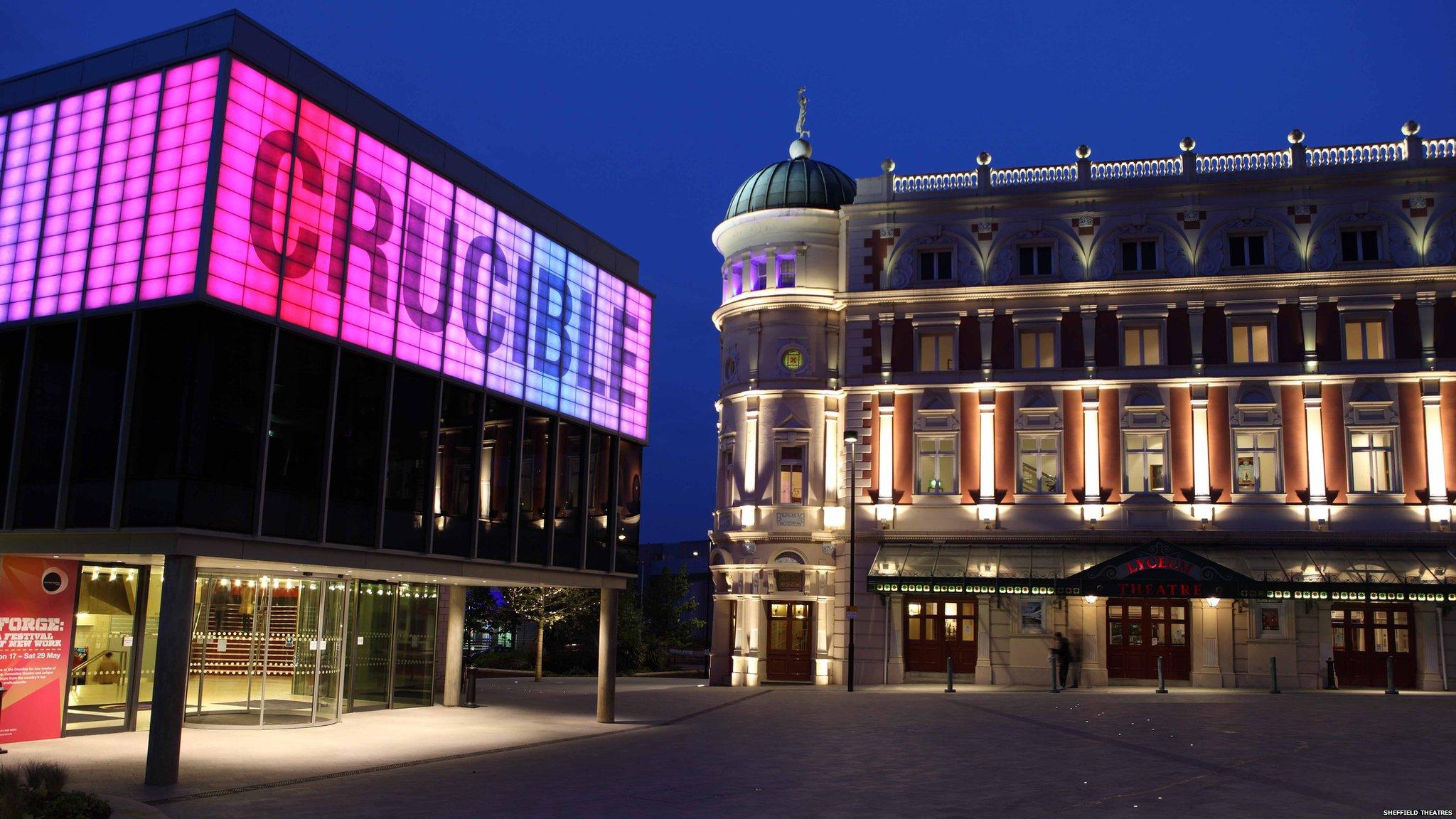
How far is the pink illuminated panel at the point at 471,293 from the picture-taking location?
78.0 ft

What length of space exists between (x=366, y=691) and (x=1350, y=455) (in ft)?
103

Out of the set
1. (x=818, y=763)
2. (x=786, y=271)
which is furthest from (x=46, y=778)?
(x=786, y=271)

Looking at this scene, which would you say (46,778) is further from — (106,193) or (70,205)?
(70,205)

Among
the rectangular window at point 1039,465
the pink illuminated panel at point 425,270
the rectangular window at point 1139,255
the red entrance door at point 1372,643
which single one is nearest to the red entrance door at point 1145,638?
the rectangular window at point 1039,465

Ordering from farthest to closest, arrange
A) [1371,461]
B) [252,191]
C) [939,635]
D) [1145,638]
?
1. [939,635]
2. [1145,638]
3. [1371,461]
4. [252,191]

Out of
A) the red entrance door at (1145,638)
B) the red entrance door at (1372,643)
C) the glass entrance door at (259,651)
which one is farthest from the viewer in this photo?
the red entrance door at (1145,638)

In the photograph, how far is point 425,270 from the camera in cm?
2292

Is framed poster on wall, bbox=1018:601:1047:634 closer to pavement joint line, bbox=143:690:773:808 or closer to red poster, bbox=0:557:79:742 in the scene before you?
pavement joint line, bbox=143:690:773:808

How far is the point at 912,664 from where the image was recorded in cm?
4234

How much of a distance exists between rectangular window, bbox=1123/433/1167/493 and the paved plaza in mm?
12115

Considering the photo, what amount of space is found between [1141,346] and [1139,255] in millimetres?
3186

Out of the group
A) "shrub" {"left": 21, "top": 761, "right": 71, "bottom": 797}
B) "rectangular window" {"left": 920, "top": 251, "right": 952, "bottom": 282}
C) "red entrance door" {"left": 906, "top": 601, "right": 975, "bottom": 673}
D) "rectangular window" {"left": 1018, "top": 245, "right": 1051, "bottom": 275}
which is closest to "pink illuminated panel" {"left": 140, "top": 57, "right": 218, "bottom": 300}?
"shrub" {"left": 21, "top": 761, "right": 71, "bottom": 797}

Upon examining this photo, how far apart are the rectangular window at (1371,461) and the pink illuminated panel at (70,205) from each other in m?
37.2

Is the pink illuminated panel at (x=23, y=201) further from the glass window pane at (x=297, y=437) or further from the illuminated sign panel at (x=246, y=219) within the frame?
the glass window pane at (x=297, y=437)
